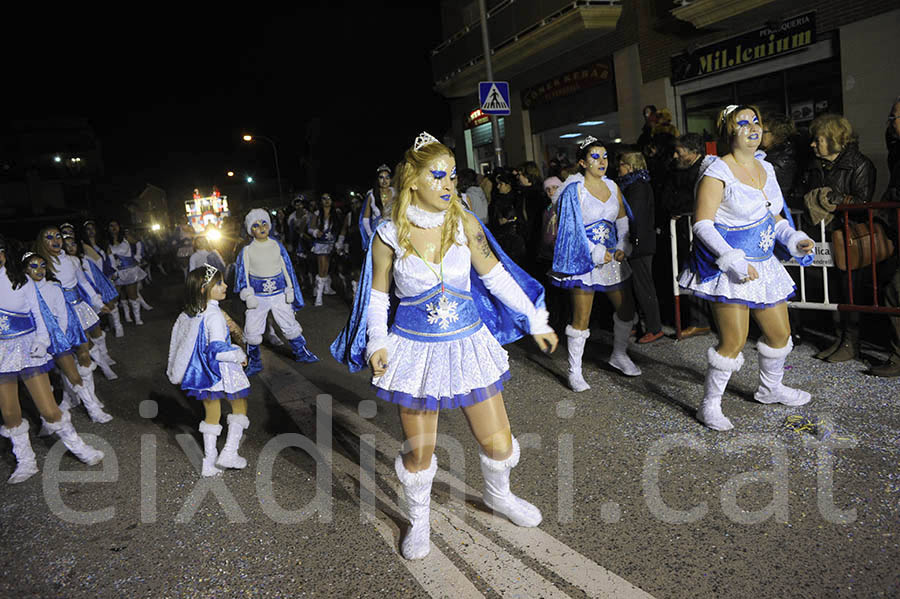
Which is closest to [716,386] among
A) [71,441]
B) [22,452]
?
[71,441]

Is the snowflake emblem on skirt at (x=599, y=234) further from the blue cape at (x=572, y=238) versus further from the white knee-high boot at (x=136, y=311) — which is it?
the white knee-high boot at (x=136, y=311)

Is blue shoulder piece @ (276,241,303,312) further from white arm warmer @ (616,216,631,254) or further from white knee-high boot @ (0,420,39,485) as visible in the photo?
white arm warmer @ (616,216,631,254)

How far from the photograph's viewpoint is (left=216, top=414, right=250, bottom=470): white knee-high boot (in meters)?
4.79

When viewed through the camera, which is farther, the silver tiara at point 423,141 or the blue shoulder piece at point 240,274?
the blue shoulder piece at point 240,274

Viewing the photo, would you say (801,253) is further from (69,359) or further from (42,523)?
(69,359)

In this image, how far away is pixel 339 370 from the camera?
24.8 feet

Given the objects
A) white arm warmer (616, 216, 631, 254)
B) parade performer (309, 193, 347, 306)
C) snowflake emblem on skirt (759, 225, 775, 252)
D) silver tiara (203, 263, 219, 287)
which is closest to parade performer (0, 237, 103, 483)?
silver tiara (203, 263, 219, 287)

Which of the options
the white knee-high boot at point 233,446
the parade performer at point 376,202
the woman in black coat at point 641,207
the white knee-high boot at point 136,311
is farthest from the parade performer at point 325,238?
the white knee-high boot at point 233,446

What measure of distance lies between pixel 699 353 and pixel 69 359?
5.93 m

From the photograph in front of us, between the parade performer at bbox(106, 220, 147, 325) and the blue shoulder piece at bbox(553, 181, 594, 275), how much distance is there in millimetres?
9862

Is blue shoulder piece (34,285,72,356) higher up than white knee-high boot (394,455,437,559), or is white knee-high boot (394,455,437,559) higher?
blue shoulder piece (34,285,72,356)

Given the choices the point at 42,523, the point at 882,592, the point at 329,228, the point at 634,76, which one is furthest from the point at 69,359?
the point at 634,76

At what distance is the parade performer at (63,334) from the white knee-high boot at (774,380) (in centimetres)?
539

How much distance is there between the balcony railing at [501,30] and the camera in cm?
1596
